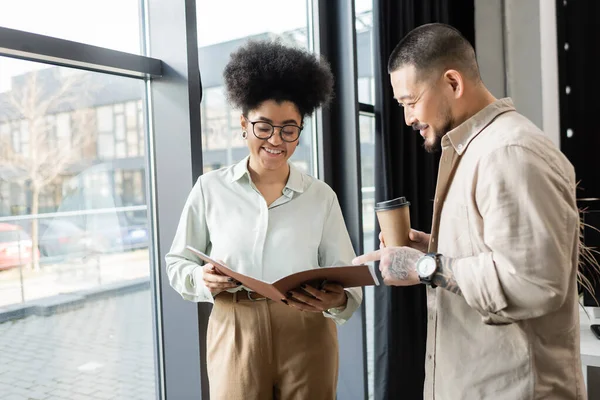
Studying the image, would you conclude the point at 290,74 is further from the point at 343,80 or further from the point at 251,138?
the point at 343,80

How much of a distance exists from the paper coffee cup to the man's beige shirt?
0.33 ft

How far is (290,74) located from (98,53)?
57 cm

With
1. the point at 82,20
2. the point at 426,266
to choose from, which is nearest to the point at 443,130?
the point at 426,266

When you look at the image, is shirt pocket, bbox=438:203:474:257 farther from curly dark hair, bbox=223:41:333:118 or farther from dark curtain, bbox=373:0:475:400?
dark curtain, bbox=373:0:475:400

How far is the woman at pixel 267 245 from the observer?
142 cm

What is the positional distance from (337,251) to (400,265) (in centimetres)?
36

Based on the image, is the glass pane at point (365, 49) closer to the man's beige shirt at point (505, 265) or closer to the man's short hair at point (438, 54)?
the man's short hair at point (438, 54)

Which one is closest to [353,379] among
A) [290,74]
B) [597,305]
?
[597,305]

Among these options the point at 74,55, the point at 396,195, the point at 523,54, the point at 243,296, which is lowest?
the point at 243,296

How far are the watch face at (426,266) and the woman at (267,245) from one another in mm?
256

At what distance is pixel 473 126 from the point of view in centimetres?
125

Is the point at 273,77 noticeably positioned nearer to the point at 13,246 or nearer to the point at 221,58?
the point at 221,58

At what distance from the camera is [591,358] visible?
180 cm

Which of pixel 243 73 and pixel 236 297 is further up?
pixel 243 73
